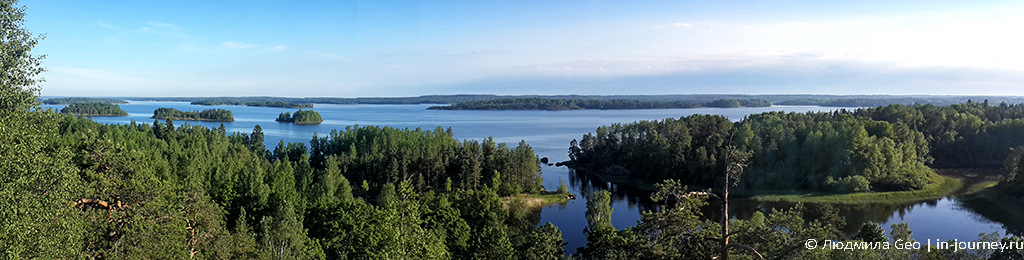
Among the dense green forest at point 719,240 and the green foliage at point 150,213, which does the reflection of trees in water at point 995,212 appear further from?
the green foliage at point 150,213

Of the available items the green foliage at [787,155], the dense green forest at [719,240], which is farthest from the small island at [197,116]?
the dense green forest at [719,240]

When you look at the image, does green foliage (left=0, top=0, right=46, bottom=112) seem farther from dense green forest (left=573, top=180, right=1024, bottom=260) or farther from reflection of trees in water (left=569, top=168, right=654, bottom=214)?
reflection of trees in water (left=569, top=168, right=654, bottom=214)

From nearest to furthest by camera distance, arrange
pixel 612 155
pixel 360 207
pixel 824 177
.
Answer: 1. pixel 360 207
2. pixel 824 177
3. pixel 612 155

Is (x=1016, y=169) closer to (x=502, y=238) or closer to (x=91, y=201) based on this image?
(x=502, y=238)

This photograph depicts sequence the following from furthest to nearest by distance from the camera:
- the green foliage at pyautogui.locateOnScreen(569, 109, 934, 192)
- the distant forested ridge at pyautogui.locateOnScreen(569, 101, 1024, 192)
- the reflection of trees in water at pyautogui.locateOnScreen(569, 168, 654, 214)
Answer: the distant forested ridge at pyautogui.locateOnScreen(569, 101, 1024, 192) → the green foliage at pyautogui.locateOnScreen(569, 109, 934, 192) → the reflection of trees in water at pyautogui.locateOnScreen(569, 168, 654, 214)

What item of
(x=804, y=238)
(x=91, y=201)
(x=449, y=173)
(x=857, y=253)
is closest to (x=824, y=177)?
(x=449, y=173)

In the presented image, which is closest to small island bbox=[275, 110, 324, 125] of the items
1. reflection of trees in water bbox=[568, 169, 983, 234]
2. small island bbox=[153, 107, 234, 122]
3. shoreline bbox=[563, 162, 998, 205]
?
small island bbox=[153, 107, 234, 122]

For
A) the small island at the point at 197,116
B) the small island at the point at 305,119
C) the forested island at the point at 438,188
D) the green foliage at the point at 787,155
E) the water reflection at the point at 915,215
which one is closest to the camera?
the forested island at the point at 438,188

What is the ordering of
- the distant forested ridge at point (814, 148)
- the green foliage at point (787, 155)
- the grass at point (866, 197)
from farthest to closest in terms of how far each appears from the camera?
the distant forested ridge at point (814, 148)
the green foliage at point (787, 155)
the grass at point (866, 197)

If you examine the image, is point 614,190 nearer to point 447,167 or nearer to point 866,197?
point 447,167
